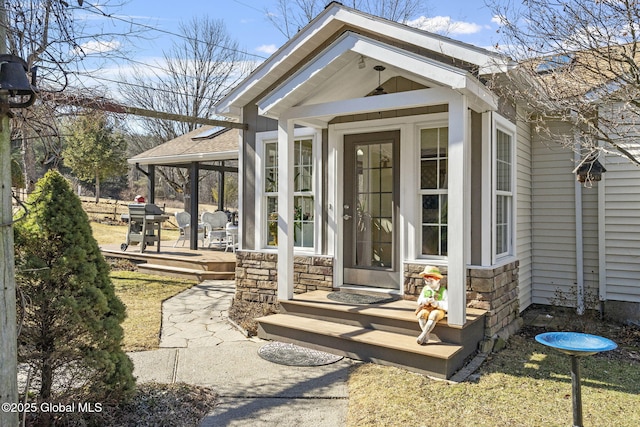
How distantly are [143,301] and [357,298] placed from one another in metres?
3.67

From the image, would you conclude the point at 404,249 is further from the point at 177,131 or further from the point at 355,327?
the point at 177,131

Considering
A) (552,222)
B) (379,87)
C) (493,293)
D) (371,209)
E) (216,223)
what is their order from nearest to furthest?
1. (493,293)
2. (379,87)
3. (371,209)
4. (552,222)
5. (216,223)

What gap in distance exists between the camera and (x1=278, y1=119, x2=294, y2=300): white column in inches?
214

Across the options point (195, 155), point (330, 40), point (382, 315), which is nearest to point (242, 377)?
point (382, 315)

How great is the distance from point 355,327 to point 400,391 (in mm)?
1226

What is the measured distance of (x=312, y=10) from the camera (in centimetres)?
1673

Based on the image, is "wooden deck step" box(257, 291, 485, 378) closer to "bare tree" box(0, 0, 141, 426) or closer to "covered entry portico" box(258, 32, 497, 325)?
"covered entry portico" box(258, 32, 497, 325)

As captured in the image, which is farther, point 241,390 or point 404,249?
point 404,249

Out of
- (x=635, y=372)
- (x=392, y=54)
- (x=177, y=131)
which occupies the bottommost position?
(x=635, y=372)

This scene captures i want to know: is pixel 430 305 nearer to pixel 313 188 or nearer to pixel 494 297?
pixel 494 297

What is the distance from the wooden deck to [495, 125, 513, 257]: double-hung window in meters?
5.33

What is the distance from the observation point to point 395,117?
5.55 m

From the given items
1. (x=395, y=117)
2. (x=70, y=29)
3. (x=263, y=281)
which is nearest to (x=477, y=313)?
(x=395, y=117)

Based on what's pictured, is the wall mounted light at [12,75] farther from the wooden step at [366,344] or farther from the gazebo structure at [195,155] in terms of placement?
the gazebo structure at [195,155]
